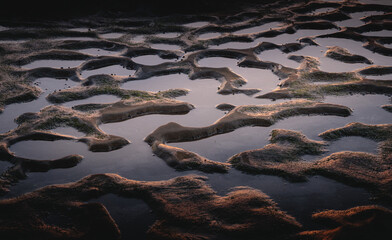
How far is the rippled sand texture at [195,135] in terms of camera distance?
3.50 metres

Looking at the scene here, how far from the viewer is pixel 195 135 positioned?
507cm

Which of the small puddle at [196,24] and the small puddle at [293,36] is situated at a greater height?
the small puddle at [196,24]

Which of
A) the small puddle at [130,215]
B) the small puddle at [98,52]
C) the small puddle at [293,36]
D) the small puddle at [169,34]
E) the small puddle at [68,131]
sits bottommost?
the small puddle at [130,215]

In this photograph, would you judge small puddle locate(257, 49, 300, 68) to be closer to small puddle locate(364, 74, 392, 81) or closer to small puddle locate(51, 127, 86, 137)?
small puddle locate(364, 74, 392, 81)

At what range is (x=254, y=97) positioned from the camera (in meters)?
6.28

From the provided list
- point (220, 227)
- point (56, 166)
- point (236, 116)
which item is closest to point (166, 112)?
point (236, 116)

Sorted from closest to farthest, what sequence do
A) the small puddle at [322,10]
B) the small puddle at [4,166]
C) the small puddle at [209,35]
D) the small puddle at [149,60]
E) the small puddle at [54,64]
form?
the small puddle at [4,166], the small puddle at [54,64], the small puddle at [149,60], the small puddle at [209,35], the small puddle at [322,10]

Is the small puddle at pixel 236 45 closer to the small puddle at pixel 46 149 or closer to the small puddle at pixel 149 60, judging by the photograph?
A: the small puddle at pixel 149 60

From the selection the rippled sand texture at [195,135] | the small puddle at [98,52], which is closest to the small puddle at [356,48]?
the rippled sand texture at [195,135]

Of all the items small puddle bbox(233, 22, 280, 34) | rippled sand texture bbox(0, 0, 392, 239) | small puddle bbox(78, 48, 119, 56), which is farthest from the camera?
small puddle bbox(233, 22, 280, 34)

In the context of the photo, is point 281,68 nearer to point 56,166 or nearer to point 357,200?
point 357,200

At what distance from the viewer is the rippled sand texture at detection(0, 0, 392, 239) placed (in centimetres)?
350

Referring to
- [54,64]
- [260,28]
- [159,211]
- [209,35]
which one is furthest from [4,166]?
[260,28]

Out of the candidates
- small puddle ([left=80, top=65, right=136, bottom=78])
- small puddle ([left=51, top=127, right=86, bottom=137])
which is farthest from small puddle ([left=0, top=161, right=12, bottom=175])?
small puddle ([left=80, top=65, right=136, bottom=78])
